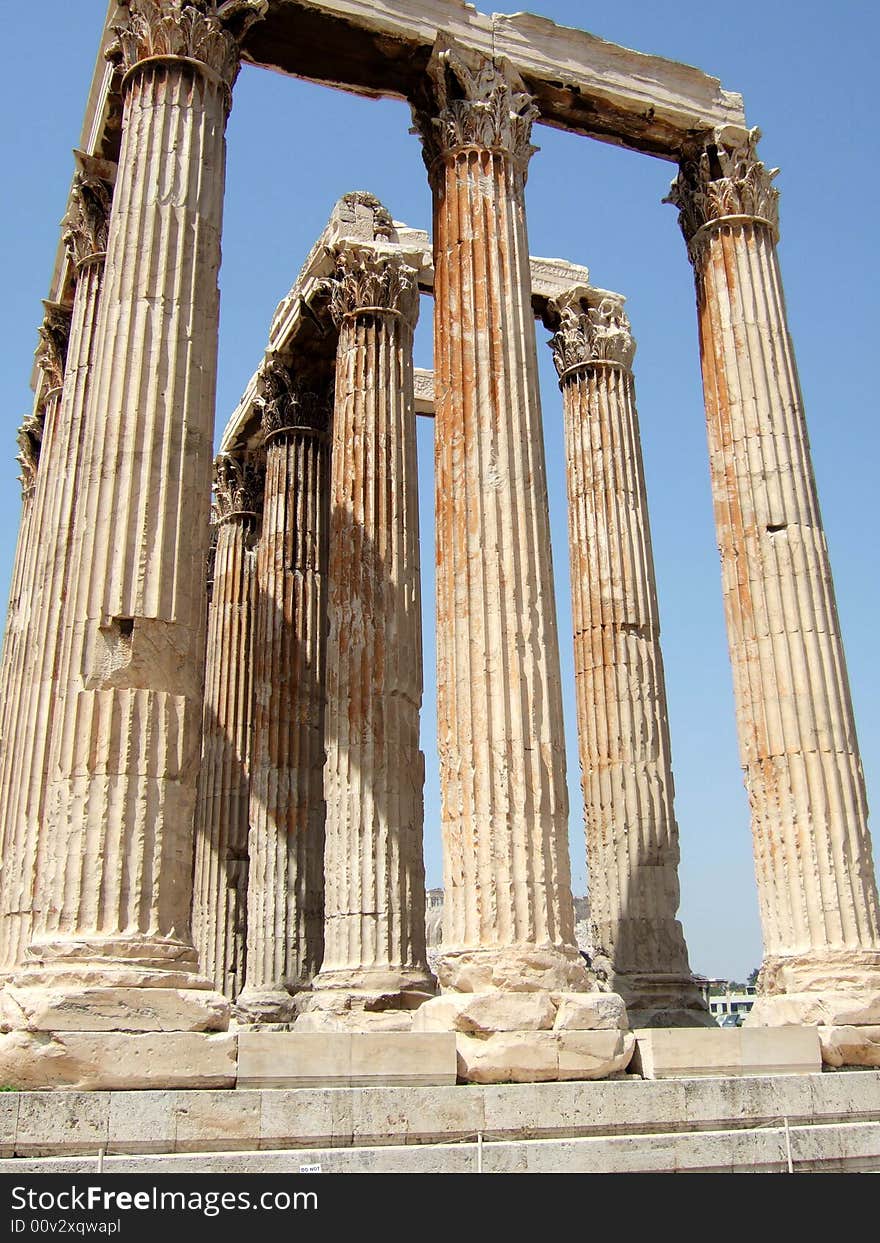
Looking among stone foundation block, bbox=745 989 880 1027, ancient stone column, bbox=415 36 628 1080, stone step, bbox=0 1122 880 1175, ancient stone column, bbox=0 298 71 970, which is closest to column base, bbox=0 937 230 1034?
stone step, bbox=0 1122 880 1175

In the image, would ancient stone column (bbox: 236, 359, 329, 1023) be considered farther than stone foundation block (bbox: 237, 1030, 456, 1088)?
Yes

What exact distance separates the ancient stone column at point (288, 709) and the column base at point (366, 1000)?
3.29 meters

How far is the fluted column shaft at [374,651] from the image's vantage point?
19.4m

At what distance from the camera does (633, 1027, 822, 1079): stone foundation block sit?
1358 cm

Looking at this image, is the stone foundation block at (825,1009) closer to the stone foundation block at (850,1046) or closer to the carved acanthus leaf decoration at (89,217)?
the stone foundation block at (850,1046)

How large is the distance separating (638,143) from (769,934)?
14.0 m

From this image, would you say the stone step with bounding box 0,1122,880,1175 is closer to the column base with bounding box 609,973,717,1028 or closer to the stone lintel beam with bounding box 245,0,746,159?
the column base with bounding box 609,973,717,1028

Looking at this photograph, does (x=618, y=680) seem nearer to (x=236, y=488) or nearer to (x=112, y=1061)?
(x=236, y=488)

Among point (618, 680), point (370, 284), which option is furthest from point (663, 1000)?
point (370, 284)

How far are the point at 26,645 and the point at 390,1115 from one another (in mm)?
12866

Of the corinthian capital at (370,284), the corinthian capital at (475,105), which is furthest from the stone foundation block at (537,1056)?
the corinthian capital at (370,284)

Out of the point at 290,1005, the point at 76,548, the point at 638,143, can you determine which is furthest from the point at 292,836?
the point at 638,143

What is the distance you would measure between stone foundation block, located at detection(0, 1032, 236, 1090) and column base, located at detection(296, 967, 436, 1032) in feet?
21.8
